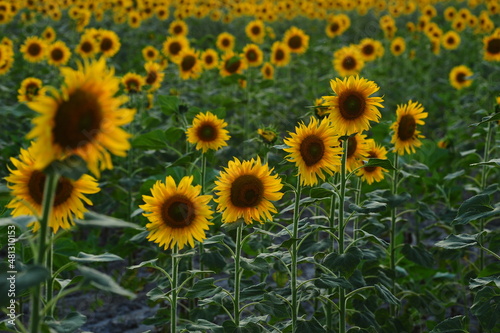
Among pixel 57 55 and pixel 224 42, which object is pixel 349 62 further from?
pixel 57 55

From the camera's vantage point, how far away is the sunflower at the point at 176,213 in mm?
2004

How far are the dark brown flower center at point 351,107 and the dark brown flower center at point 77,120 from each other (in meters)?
1.27

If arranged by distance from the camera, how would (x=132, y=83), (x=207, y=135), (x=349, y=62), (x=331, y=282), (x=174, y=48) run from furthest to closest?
1. (x=174, y=48)
2. (x=349, y=62)
3. (x=132, y=83)
4. (x=207, y=135)
5. (x=331, y=282)

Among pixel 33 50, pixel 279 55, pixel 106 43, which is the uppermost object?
pixel 279 55

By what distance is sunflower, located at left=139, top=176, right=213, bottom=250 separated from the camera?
2004 mm

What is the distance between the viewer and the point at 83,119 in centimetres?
114

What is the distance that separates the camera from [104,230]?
4.24 metres

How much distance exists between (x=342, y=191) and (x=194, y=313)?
0.75 m

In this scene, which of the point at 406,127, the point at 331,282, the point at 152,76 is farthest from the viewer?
the point at 152,76

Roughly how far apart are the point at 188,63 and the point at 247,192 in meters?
3.06

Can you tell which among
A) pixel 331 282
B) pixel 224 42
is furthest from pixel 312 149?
pixel 224 42

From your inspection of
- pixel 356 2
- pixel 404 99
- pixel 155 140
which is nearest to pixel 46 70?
pixel 155 140

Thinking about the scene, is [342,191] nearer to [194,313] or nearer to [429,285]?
[194,313]

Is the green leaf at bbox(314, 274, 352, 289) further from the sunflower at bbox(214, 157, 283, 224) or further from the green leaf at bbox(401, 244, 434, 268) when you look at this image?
the green leaf at bbox(401, 244, 434, 268)
